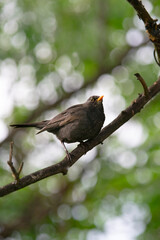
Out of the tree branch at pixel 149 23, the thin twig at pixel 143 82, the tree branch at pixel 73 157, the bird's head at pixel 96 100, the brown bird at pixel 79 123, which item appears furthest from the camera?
the bird's head at pixel 96 100

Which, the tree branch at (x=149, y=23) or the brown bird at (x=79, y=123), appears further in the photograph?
the brown bird at (x=79, y=123)

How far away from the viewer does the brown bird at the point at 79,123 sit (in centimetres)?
→ 501

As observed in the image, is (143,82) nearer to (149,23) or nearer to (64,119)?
(149,23)

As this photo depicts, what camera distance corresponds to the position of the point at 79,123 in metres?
5.19

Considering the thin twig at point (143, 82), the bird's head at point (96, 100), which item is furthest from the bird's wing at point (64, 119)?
the thin twig at point (143, 82)

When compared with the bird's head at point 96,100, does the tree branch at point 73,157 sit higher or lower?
higher

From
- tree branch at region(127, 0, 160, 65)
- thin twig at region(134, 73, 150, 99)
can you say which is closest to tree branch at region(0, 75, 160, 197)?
thin twig at region(134, 73, 150, 99)

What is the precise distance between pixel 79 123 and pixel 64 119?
476mm

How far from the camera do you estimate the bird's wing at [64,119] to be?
17.8ft

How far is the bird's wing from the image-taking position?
5.42m

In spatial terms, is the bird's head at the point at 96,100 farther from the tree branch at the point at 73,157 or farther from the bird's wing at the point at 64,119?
the tree branch at the point at 73,157

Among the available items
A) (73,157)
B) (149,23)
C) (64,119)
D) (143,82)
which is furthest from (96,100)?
(149,23)

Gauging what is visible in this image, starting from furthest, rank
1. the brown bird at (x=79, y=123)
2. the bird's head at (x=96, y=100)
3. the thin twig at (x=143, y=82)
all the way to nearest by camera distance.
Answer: the bird's head at (x=96, y=100) → the brown bird at (x=79, y=123) → the thin twig at (x=143, y=82)

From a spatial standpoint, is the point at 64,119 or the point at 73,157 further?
the point at 64,119
